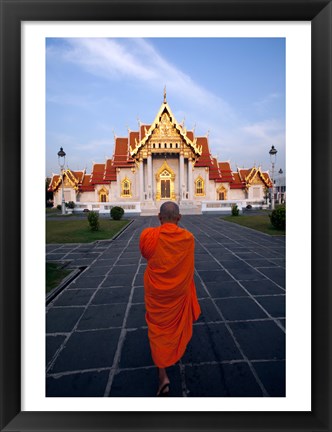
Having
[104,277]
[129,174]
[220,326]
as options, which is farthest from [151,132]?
[220,326]

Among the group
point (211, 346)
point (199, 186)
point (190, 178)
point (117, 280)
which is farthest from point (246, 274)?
point (199, 186)

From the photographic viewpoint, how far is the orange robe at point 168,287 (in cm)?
167

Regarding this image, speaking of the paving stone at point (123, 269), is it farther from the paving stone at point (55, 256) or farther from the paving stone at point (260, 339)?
the paving stone at point (260, 339)

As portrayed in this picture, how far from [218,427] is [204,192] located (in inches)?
1018

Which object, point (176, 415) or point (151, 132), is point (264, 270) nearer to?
point (176, 415)

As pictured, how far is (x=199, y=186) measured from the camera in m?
26.9

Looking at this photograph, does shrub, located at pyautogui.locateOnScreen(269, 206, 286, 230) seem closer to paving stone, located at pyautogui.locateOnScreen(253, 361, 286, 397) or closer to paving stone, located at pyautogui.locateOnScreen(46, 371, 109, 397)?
paving stone, located at pyautogui.locateOnScreen(253, 361, 286, 397)

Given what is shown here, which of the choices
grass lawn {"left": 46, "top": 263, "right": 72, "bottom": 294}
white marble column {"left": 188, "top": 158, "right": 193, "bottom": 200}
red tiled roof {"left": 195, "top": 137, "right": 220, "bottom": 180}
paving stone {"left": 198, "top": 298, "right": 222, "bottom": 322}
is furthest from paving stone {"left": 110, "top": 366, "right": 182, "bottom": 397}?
red tiled roof {"left": 195, "top": 137, "right": 220, "bottom": 180}

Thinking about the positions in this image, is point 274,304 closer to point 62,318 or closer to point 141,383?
point 141,383

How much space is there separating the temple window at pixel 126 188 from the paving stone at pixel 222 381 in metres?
24.9

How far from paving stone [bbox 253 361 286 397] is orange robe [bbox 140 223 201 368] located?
702 millimetres

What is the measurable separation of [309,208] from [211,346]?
1592mm

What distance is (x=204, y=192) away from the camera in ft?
87.7

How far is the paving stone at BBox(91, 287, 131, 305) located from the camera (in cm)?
346
